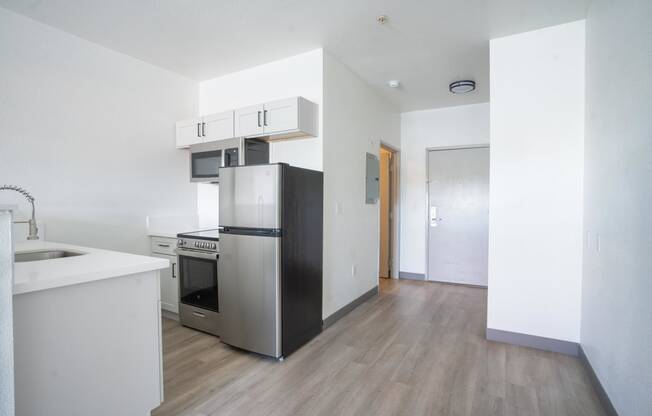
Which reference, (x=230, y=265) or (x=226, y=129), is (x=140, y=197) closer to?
(x=226, y=129)

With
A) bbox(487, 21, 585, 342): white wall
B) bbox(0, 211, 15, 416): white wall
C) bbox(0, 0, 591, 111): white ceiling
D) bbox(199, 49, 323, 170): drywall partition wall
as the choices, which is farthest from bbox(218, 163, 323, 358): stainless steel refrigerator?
bbox(487, 21, 585, 342): white wall

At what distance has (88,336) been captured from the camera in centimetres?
129

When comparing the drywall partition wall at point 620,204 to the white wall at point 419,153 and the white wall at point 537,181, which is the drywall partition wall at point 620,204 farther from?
the white wall at point 419,153

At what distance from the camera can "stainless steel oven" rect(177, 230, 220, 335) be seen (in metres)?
2.85

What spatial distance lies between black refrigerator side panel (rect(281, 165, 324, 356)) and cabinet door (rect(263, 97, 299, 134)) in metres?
0.47

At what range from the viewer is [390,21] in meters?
2.53

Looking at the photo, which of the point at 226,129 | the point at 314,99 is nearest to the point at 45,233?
the point at 226,129

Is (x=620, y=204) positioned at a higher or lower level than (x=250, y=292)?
higher

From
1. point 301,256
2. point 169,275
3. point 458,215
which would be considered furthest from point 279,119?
point 458,215

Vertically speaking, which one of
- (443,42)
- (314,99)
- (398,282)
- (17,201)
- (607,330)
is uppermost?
(443,42)

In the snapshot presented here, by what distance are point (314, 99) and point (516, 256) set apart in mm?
2248

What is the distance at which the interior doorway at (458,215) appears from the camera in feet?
15.1

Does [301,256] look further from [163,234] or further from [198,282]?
[163,234]

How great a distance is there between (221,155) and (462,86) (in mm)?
2818
